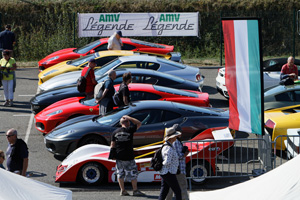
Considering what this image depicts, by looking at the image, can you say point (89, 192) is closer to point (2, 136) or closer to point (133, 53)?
point (2, 136)

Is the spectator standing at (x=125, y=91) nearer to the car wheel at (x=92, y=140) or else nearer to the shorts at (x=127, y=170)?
the car wheel at (x=92, y=140)

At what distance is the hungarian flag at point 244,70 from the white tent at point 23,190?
11.3ft

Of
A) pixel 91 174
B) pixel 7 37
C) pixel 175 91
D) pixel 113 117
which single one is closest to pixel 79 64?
pixel 7 37

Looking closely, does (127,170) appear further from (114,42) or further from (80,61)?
(114,42)

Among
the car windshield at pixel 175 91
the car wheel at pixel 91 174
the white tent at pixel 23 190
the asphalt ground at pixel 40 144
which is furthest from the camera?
the car windshield at pixel 175 91

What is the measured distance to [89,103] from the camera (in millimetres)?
13375

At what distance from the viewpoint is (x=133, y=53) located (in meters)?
18.0

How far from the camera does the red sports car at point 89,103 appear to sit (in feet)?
42.1

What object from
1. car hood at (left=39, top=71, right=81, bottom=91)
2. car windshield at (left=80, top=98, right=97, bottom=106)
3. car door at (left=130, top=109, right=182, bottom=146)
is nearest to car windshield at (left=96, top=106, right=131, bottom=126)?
car door at (left=130, top=109, right=182, bottom=146)

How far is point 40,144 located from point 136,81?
3287 mm

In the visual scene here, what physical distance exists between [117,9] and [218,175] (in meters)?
19.0

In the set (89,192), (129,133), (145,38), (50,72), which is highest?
(145,38)

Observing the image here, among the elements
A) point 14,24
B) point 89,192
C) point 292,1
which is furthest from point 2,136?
point 292,1

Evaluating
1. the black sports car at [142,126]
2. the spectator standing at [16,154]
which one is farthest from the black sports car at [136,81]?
the spectator standing at [16,154]
